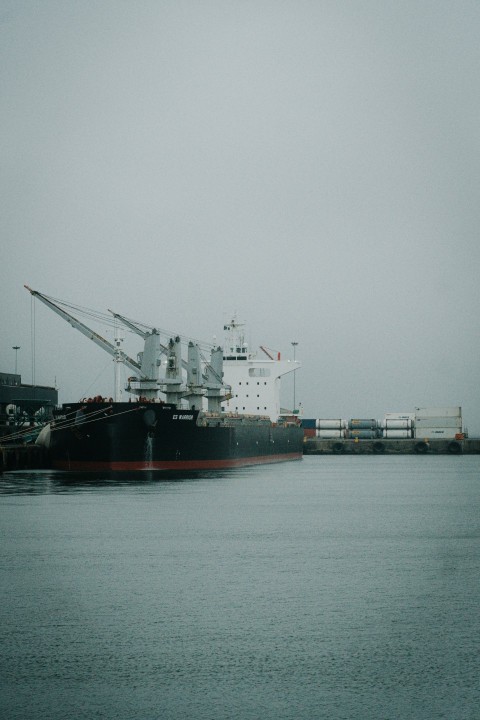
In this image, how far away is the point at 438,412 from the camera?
12044cm

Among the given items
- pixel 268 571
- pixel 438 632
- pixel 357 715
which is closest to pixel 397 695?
pixel 357 715

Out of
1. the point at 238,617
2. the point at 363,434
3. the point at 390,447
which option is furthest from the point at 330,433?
the point at 238,617

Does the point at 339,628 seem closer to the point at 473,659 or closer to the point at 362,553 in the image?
the point at 473,659

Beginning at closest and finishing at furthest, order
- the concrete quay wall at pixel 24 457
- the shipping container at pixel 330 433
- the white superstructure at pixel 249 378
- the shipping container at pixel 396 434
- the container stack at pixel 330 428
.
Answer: the concrete quay wall at pixel 24 457 → the white superstructure at pixel 249 378 → the shipping container at pixel 396 434 → the shipping container at pixel 330 433 → the container stack at pixel 330 428

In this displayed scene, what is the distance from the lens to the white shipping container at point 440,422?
11900 cm

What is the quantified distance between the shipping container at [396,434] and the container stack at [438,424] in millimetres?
1494

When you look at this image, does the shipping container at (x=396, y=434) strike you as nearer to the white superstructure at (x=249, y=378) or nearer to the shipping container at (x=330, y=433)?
the shipping container at (x=330, y=433)

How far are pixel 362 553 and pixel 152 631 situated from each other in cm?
820

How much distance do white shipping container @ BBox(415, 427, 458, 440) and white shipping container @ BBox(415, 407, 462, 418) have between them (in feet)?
7.08

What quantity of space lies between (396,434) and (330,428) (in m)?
9.64

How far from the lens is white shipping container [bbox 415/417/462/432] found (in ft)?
390

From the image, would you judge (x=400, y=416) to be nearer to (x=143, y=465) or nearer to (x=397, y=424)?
(x=397, y=424)

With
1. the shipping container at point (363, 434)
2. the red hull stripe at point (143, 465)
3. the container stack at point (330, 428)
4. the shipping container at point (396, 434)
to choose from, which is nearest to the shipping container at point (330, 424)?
the container stack at point (330, 428)

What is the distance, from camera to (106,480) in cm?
4522
